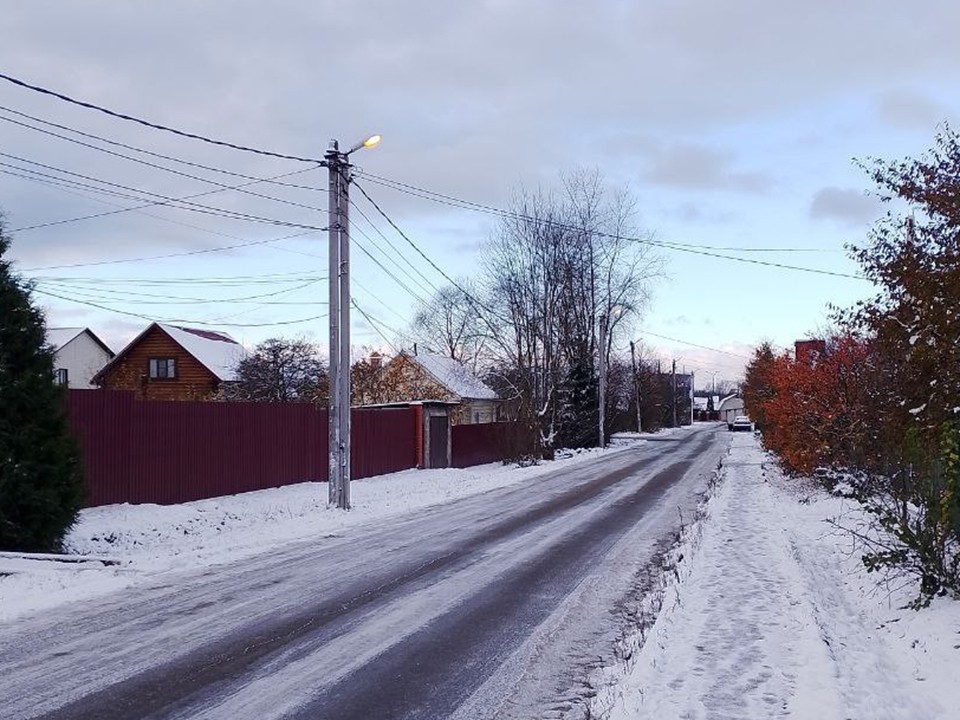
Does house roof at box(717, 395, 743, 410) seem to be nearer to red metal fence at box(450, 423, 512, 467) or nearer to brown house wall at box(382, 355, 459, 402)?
brown house wall at box(382, 355, 459, 402)

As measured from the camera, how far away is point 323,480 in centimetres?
2358

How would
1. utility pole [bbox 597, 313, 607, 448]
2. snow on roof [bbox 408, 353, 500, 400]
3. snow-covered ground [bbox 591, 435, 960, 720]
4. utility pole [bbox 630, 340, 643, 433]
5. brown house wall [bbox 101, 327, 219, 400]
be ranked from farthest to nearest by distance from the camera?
utility pole [bbox 630, 340, 643, 433] < utility pole [bbox 597, 313, 607, 448] < snow on roof [bbox 408, 353, 500, 400] < brown house wall [bbox 101, 327, 219, 400] < snow-covered ground [bbox 591, 435, 960, 720]

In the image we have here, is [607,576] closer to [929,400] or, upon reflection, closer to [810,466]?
[929,400]

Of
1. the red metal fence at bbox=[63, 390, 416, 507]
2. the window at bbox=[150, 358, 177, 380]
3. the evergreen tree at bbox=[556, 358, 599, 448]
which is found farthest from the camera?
the evergreen tree at bbox=[556, 358, 599, 448]

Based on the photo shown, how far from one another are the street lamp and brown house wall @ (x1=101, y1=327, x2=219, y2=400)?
86.9 feet

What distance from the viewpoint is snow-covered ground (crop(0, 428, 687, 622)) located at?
32.8 ft

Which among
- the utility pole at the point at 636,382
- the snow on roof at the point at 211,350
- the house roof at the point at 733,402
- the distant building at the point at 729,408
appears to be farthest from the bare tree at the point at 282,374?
the house roof at the point at 733,402

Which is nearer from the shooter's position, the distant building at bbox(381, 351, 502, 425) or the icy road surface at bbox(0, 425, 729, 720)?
the icy road surface at bbox(0, 425, 729, 720)

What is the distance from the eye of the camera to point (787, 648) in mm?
7008

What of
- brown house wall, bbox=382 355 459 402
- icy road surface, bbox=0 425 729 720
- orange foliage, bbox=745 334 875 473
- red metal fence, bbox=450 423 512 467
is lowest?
icy road surface, bbox=0 425 729 720

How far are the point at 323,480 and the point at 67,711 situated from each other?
1790 centimetres

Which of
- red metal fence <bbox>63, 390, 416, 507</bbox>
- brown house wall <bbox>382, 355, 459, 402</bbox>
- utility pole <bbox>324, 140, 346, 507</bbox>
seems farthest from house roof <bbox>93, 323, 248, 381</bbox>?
utility pole <bbox>324, 140, 346, 507</bbox>

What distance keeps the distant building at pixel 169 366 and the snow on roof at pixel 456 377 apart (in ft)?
31.5

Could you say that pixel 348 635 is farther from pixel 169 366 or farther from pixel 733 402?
pixel 733 402
